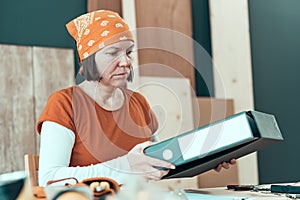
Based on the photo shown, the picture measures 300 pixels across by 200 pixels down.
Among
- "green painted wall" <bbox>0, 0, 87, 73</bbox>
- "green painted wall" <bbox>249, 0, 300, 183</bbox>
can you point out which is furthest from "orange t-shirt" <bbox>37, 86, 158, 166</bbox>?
"green painted wall" <bbox>249, 0, 300, 183</bbox>

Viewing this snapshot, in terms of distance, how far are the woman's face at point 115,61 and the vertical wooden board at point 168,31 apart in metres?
1.64

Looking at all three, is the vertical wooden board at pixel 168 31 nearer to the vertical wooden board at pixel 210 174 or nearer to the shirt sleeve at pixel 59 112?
the vertical wooden board at pixel 210 174

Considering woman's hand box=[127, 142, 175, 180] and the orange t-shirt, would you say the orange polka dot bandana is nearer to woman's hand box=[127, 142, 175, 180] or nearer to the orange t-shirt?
the orange t-shirt

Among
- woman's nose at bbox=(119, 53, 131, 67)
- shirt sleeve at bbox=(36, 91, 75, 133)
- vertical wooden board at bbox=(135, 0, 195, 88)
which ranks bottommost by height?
shirt sleeve at bbox=(36, 91, 75, 133)

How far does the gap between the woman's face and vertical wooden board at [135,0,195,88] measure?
164cm

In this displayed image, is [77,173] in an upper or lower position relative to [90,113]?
lower

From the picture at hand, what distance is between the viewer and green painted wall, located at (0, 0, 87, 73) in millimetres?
2934

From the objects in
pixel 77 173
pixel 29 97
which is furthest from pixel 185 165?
pixel 29 97

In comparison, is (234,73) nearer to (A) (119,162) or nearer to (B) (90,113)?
(B) (90,113)

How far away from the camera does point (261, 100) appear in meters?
3.79

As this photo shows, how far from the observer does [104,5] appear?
10.5 feet

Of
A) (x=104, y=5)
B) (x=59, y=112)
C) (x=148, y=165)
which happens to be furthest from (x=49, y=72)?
(x=148, y=165)

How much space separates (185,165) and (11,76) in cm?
170

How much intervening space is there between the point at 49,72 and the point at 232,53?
1.35 meters
